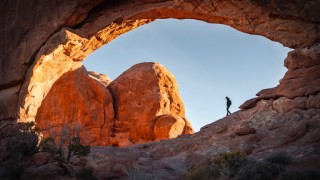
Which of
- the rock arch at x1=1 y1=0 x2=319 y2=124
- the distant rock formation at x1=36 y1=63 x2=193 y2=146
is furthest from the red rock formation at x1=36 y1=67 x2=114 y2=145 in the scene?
the rock arch at x1=1 y1=0 x2=319 y2=124

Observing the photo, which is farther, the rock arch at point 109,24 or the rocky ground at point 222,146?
the rock arch at point 109,24

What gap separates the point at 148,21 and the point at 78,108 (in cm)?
1468

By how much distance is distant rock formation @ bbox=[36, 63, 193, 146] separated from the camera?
32.1 meters

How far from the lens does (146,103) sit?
34.3 meters

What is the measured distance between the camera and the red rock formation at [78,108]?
32.1 m

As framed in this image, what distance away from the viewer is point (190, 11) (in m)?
19.2

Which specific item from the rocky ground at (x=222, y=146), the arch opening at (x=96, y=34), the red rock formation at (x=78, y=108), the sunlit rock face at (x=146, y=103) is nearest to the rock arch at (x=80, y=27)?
the arch opening at (x=96, y=34)

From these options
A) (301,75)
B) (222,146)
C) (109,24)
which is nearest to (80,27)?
(109,24)

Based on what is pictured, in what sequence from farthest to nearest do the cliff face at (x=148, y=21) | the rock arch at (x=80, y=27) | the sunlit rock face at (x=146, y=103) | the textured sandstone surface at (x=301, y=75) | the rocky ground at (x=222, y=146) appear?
the sunlit rock face at (x=146, y=103), the rock arch at (x=80, y=27), the textured sandstone surface at (x=301, y=75), the cliff face at (x=148, y=21), the rocky ground at (x=222, y=146)

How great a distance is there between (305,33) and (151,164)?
9.83 meters

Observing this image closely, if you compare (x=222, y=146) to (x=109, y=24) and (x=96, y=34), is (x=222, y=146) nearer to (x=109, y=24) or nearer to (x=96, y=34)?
(x=109, y=24)

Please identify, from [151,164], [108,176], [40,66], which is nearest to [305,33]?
[151,164]

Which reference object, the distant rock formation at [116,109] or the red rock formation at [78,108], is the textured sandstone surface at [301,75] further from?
the red rock formation at [78,108]

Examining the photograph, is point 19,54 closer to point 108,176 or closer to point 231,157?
point 108,176
